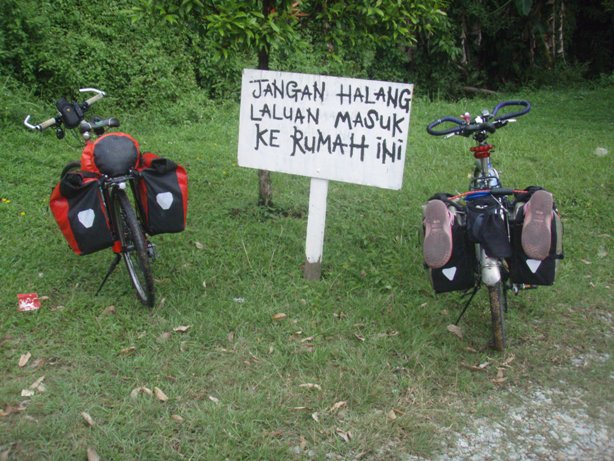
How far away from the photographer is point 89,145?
398 centimetres

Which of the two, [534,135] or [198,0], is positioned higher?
[198,0]

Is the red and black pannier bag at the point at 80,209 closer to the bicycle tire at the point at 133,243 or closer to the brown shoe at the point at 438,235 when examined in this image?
the bicycle tire at the point at 133,243

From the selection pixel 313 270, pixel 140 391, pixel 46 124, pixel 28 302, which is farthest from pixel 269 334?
pixel 46 124

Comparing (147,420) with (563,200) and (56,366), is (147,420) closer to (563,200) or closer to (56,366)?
(56,366)

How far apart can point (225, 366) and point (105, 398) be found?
682 mm

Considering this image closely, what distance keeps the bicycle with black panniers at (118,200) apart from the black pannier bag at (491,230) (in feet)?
5.82

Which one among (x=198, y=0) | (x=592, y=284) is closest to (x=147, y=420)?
(x=198, y=0)

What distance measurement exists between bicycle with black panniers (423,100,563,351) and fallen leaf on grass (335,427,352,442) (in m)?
1.00

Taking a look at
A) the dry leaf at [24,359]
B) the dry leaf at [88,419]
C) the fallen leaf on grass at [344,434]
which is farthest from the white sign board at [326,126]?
the dry leaf at [88,419]

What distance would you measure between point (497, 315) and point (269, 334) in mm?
1393

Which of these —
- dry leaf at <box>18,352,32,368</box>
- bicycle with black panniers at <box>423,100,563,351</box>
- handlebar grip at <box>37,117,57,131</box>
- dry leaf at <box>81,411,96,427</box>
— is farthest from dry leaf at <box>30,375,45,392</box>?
bicycle with black panniers at <box>423,100,563,351</box>

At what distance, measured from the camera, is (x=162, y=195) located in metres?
3.97

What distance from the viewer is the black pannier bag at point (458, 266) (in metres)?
3.61

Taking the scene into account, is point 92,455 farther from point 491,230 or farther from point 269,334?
point 491,230
